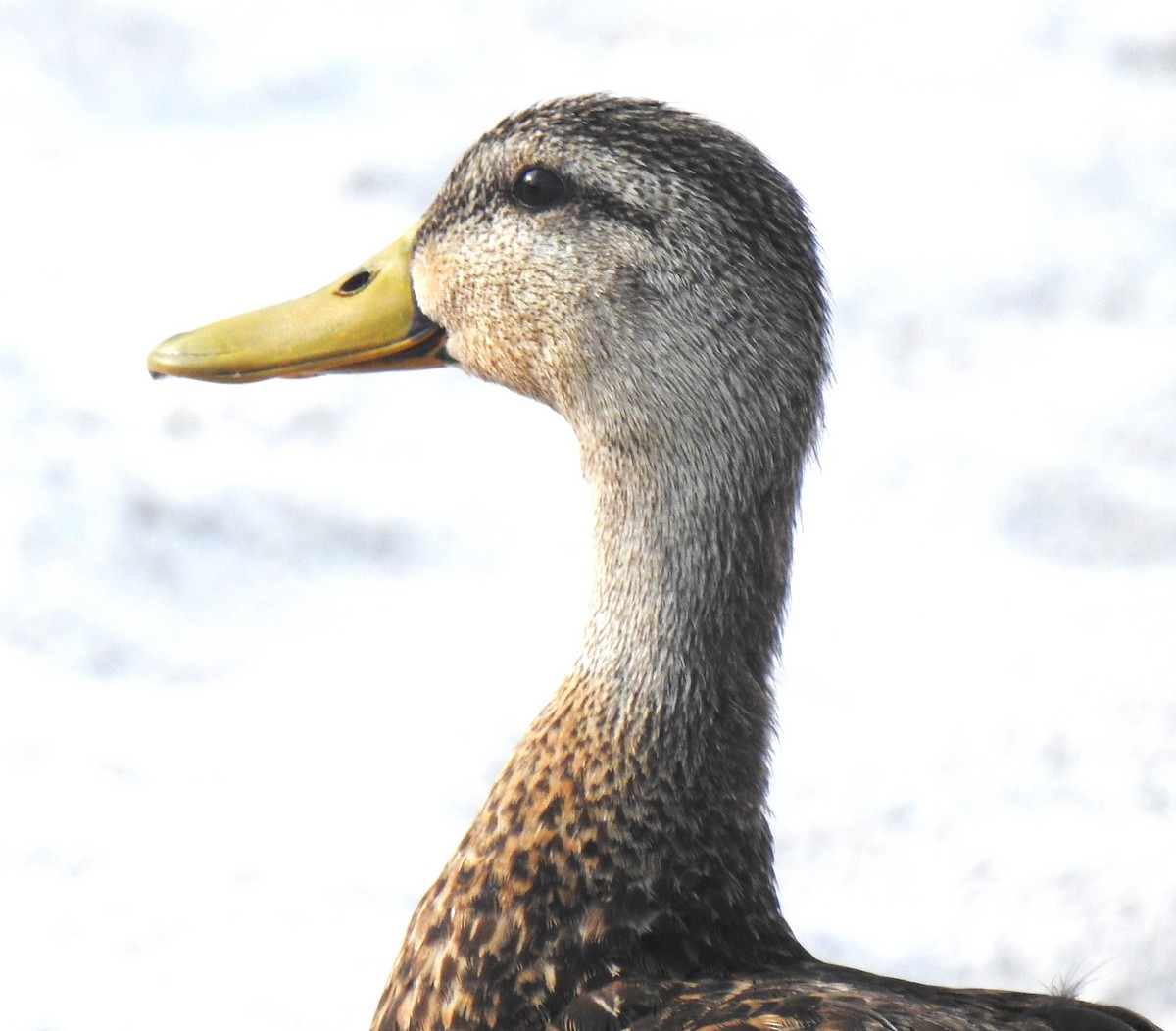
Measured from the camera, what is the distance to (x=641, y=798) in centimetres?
193

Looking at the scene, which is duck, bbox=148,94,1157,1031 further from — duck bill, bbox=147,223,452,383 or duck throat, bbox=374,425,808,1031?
duck bill, bbox=147,223,452,383

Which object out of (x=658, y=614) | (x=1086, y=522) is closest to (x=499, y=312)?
(x=658, y=614)

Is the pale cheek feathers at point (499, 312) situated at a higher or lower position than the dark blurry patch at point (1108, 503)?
lower

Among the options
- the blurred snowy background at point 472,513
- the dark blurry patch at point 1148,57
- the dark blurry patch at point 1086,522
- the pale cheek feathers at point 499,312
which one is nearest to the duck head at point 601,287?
the pale cheek feathers at point 499,312

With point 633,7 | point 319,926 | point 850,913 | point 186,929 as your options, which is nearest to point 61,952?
point 186,929

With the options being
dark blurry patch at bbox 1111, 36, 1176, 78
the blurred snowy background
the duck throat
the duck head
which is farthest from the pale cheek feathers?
dark blurry patch at bbox 1111, 36, 1176, 78

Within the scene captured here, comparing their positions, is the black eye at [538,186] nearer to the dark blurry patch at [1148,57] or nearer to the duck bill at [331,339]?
the duck bill at [331,339]

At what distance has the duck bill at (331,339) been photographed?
7.29 ft

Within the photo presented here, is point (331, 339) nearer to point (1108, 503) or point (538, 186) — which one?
point (538, 186)

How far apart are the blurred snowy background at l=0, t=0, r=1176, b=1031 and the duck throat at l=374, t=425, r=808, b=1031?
3.00 feet

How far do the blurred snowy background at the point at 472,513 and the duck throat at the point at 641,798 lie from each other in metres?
0.92

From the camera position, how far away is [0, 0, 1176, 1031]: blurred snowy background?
2.99m

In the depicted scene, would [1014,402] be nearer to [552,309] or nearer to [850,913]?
[850,913]

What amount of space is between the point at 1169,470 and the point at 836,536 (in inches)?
30.3
